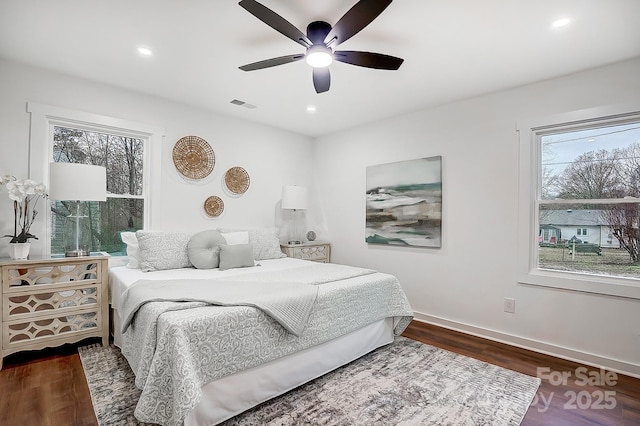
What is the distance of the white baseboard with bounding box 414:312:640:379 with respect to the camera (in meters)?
2.48

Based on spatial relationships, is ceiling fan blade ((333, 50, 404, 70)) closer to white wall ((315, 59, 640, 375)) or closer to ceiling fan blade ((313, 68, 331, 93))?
ceiling fan blade ((313, 68, 331, 93))

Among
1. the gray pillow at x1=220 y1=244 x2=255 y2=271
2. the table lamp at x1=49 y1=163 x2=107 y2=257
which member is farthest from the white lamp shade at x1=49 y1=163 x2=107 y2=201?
the gray pillow at x1=220 y1=244 x2=255 y2=271

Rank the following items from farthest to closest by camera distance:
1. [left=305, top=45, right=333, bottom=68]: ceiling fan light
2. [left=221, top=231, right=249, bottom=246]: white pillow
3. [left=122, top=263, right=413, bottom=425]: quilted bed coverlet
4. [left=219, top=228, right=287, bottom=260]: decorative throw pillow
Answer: [left=219, top=228, right=287, bottom=260]: decorative throw pillow
[left=221, top=231, right=249, bottom=246]: white pillow
[left=305, top=45, right=333, bottom=68]: ceiling fan light
[left=122, top=263, right=413, bottom=425]: quilted bed coverlet

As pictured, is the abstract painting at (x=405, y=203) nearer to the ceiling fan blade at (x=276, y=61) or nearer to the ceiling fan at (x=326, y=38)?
the ceiling fan at (x=326, y=38)

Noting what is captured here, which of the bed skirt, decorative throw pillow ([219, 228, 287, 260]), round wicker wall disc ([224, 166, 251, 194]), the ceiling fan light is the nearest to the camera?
the bed skirt

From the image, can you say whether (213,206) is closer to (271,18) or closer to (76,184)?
(76,184)

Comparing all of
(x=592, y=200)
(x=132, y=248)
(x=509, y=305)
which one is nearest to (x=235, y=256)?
(x=132, y=248)

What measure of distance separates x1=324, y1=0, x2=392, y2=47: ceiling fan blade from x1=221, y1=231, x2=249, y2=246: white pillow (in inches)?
89.8

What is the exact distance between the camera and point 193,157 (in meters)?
3.76

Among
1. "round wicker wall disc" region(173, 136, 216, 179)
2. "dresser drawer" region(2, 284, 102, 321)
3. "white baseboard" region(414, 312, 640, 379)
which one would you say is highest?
"round wicker wall disc" region(173, 136, 216, 179)

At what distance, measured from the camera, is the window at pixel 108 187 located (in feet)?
9.87

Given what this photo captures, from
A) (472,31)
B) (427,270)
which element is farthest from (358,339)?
(472,31)

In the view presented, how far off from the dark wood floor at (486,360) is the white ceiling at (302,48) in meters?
2.49

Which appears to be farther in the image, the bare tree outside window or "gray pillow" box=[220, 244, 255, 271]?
"gray pillow" box=[220, 244, 255, 271]
